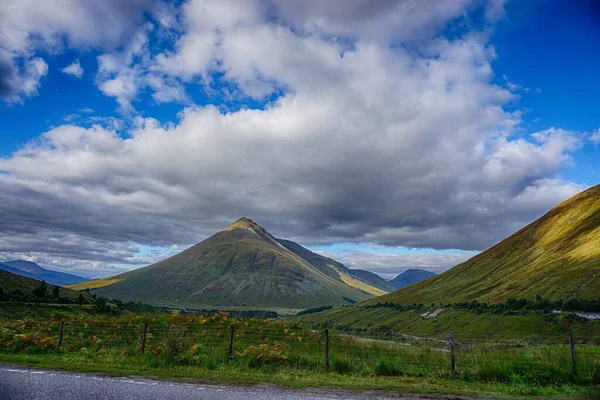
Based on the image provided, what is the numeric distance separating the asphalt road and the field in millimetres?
2344

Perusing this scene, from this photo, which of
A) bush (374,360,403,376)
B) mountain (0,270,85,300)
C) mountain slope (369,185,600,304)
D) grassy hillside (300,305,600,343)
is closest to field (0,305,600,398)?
bush (374,360,403,376)

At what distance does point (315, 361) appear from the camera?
24.6 meters

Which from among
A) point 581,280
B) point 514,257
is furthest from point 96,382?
point 514,257

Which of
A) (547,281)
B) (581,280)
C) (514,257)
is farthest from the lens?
(514,257)

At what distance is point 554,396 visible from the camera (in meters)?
18.1

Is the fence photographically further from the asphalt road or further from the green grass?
the asphalt road

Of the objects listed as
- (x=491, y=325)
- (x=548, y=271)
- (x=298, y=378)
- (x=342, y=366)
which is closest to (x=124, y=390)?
(x=298, y=378)

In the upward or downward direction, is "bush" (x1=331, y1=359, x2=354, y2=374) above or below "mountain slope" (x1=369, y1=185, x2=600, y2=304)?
below

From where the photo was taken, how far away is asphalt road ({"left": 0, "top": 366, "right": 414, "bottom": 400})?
15.5 metres

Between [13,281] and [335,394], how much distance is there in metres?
136

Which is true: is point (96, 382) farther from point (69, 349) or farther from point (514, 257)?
point (514, 257)

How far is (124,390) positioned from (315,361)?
12.0 meters

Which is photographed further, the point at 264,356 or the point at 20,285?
the point at 20,285

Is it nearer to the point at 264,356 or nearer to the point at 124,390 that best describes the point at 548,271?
the point at 264,356
